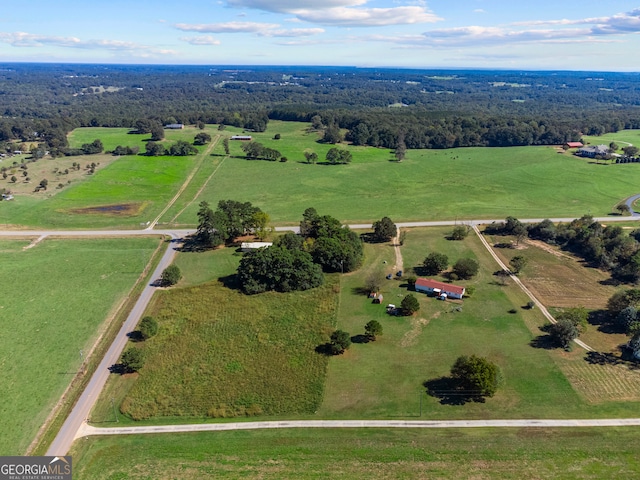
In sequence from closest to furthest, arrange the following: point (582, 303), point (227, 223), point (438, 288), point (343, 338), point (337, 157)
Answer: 1. point (343, 338)
2. point (582, 303)
3. point (438, 288)
4. point (227, 223)
5. point (337, 157)

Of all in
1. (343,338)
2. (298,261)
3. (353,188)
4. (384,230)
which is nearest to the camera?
(343,338)

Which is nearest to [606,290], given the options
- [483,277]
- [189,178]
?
[483,277]

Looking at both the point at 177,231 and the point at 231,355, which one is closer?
the point at 231,355

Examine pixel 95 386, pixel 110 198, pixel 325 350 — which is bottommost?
pixel 95 386

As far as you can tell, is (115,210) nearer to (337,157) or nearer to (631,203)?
(337,157)

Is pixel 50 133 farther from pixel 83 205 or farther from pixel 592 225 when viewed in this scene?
pixel 592 225

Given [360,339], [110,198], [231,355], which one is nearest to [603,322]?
[360,339]

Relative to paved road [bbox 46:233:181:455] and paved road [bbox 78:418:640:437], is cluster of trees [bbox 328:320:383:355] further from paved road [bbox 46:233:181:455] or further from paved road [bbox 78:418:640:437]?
paved road [bbox 46:233:181:455]

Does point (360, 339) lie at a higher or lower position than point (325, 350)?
higher

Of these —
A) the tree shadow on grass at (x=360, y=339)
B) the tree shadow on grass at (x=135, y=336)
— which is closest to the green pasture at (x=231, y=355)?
the tree shadow on grass at (x=135, y=336)
